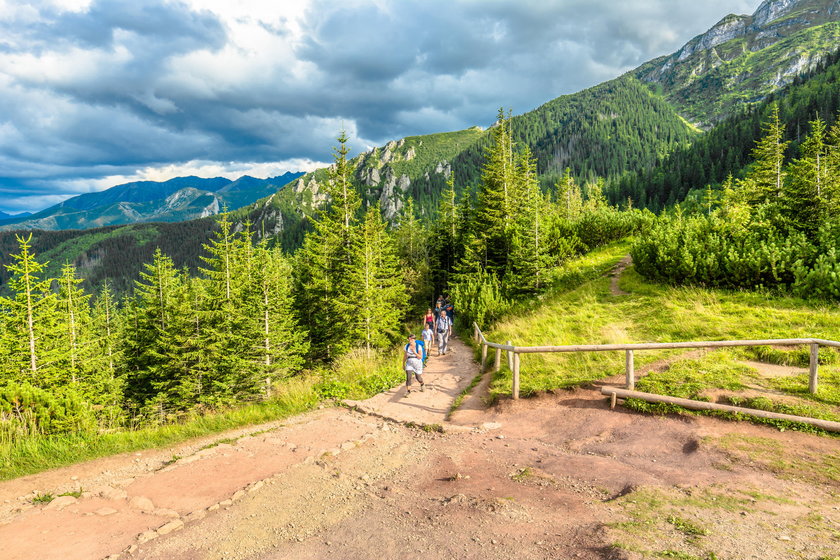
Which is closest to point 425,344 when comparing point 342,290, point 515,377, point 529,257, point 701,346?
point 515,377

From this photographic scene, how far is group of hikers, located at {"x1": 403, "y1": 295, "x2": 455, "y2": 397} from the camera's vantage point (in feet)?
42.0

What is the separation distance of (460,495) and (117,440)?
8.15 m

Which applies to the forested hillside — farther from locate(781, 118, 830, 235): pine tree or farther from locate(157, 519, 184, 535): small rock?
locate(157, 519, 184, 535): small rock

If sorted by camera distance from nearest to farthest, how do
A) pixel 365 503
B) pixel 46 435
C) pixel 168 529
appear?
1. pixel 168 529
2. pixel 365 503
3. pixel 46 435

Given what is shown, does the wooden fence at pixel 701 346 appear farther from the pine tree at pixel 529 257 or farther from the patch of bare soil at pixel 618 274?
the pine tree at pixel 529 257

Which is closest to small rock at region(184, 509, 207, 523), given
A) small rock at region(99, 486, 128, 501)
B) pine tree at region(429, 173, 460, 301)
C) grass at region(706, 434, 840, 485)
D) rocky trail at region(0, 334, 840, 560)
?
rocky trail at region(0, 334, 840, 560)

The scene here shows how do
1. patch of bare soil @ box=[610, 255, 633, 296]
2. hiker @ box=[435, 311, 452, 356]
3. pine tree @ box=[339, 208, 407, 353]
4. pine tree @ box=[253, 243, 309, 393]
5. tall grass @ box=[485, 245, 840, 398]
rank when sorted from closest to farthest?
tall grass @ box=[485, 245, 840, 398] < hiker @ box=[435, 311, 452, 356] < patch of bare soil @ box=[610, 255, 633, 296] < pine tree @ box=[253, 243, 309, 393] < pine tree @ box=[339, 208, 407, 353]

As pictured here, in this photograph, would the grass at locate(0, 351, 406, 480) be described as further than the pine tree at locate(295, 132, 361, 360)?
No

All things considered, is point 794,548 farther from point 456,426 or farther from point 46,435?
point 46,435

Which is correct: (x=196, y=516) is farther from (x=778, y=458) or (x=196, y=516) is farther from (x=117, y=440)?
(x=778, y=458)

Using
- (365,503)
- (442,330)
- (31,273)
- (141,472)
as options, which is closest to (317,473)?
(365,503)

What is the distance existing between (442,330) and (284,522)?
13706 mm

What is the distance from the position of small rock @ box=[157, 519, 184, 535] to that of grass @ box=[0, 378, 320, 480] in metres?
4.10

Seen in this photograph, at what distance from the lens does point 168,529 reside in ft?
18.6
